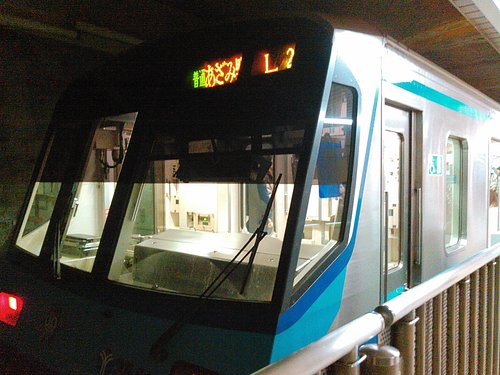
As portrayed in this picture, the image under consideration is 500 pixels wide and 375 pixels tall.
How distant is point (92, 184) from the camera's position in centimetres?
343

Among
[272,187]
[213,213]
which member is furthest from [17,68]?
[272,187]

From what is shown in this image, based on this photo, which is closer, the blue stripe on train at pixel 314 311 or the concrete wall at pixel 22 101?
the blue stripe on train at pixel 314 311

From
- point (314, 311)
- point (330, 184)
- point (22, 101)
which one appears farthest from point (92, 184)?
point (22, 101)

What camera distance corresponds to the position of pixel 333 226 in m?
2.56

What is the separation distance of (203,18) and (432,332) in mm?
4898

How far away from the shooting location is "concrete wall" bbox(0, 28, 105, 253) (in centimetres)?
529

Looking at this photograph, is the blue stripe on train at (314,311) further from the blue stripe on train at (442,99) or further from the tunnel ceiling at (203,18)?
the tunnel ceiling at (203,18)

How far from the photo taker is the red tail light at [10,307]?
10.2ft

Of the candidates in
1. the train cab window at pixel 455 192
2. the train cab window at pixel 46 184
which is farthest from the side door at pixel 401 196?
the train cab window at pixel 46 184

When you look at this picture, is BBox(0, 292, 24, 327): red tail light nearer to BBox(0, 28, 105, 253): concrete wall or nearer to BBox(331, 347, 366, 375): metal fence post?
BBox(0, 28, 105, 253): concrete wall

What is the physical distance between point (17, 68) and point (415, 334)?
5109 mm

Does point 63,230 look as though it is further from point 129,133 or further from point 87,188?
point 129,133

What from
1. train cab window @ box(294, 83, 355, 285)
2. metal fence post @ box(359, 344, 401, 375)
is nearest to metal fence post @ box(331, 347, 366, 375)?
metal fence post @ box(359, 344, 401, 375)

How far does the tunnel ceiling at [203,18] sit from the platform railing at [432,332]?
2.68m
